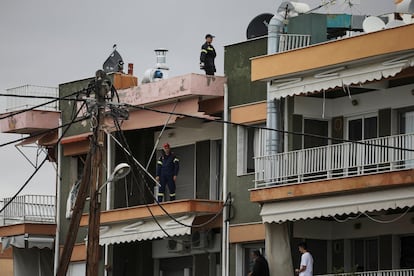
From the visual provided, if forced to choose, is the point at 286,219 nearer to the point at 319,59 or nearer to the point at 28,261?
the point at 319,59

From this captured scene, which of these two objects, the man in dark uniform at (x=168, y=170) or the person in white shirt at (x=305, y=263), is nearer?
the person in white shirt at (x=305, y=263)

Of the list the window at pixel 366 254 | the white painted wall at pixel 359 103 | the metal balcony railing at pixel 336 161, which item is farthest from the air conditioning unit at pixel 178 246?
the white painted wall at pixel 359 103

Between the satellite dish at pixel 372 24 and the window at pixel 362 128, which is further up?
the satellite dish at pixel 372 24

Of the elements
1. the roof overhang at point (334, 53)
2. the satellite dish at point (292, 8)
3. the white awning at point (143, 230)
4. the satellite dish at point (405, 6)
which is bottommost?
the white awning at point (143, 230)

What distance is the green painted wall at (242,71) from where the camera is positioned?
4491 cm

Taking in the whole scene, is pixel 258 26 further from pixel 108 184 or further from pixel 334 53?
pixel 108 184

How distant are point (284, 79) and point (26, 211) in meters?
13.3

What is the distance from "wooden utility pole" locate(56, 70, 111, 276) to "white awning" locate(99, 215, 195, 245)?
913 centimetres

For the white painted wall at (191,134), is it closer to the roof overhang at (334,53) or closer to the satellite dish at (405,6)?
the roof overhang at (334,53)

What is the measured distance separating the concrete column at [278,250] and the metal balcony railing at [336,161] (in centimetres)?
119

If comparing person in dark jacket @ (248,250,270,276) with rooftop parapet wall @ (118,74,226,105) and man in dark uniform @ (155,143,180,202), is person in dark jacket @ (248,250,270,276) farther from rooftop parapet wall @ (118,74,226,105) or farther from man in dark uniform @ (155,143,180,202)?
man in dark uniform @ (155,143,180,202)

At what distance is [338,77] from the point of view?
135ft

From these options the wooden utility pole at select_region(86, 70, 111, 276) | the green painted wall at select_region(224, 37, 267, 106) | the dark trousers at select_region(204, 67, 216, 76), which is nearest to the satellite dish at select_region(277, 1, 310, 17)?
the green painted wall at select_region(224, 37, 267, 106)

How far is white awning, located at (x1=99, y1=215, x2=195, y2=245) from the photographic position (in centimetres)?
4595
